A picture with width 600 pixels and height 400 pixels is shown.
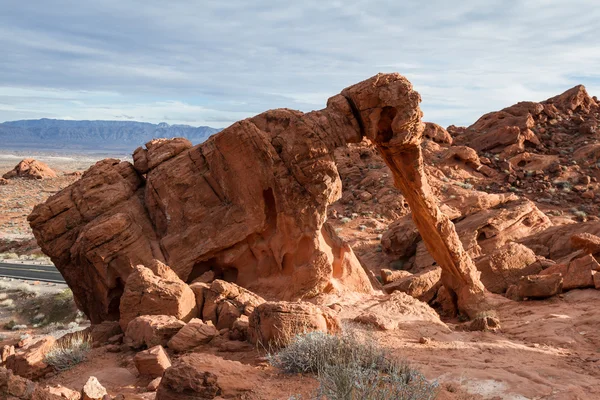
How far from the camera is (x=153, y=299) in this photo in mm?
9812

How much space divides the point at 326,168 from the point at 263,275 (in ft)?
10.1

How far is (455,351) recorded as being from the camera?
28.7 ft

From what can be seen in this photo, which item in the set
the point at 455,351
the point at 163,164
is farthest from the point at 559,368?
the point at 163,164

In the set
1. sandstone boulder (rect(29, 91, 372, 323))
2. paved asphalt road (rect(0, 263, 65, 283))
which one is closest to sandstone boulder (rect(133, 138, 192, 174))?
sandstone boulder (rect(29, 91, 372, 323))

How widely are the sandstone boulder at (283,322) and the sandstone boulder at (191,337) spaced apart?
32.5 inches

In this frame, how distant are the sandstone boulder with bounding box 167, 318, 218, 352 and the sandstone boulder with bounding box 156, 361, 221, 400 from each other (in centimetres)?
233

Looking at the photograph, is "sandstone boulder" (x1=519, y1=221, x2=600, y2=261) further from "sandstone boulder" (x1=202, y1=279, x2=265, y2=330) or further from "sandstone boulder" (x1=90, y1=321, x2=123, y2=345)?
"sandstone boulder" (x1=90, y1=321, x2=123, y2=345)

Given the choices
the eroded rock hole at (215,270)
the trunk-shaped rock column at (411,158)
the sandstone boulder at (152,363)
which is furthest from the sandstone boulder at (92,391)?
the trunk-shaped rock column at (411,158)

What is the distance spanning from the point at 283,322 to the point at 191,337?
5.43ft

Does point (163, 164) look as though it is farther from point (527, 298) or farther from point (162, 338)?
point (527, 298)

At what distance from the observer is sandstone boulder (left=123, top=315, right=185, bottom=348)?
858 cm

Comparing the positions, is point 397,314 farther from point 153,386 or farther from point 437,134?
point 437,134

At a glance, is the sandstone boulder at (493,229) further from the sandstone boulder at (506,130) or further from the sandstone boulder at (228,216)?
the sandstone boulder at (506,130)

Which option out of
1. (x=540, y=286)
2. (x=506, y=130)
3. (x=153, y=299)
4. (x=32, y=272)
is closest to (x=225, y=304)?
(x=153, y=299)
